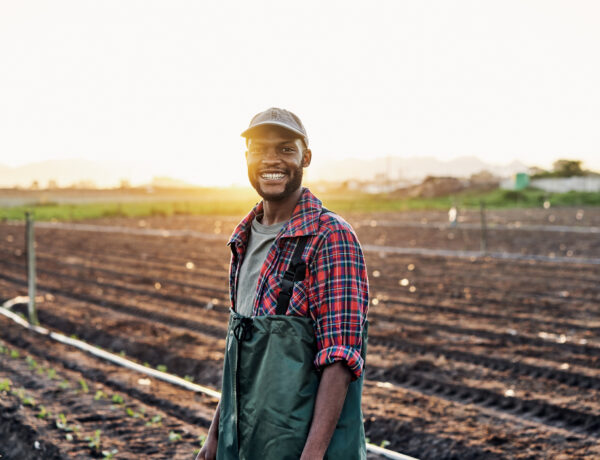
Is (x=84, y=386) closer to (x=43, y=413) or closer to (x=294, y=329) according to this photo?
(x=43, y=413)

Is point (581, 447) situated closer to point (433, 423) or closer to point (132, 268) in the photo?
point (433, 423)

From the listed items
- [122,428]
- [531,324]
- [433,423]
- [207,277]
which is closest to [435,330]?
[531,324]

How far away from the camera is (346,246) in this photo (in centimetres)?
194

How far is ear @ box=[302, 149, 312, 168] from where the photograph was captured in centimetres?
215

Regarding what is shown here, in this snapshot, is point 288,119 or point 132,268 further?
point 132,268

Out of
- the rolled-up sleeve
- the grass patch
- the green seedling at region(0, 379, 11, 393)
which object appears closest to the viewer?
the rolled-up sleeve

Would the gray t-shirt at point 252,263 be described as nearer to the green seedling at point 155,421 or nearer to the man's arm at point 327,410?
the man's arm at point 327,410

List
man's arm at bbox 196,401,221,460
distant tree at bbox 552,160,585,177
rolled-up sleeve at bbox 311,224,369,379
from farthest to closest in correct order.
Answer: distant tree at bbox 552,160,585,177, man's arm at bbox 196,401,221,460, rolled-up sleeve at bbox 311,224,369,379

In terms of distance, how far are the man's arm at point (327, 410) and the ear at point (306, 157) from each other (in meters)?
0.69

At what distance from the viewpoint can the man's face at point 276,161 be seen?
2.08m

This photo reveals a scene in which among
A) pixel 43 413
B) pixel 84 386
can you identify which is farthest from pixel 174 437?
pixel 84 386

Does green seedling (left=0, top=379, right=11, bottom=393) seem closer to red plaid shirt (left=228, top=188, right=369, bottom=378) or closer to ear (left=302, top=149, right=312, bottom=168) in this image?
red plaid shirt (left=228, top=188, right=369, bottom=378)

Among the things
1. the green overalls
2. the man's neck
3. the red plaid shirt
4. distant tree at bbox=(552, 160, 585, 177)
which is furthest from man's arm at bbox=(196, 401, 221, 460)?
distant tree at bbox=(552, 160, 585, 177)

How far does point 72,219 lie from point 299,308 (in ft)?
113
